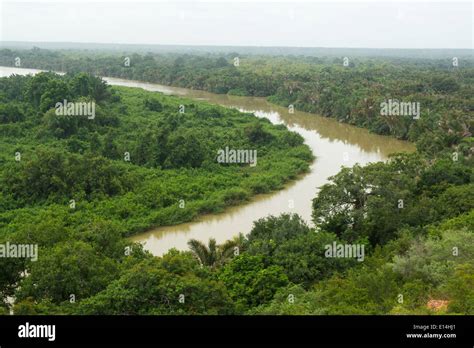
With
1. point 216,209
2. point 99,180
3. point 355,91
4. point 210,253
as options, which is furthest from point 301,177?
point 355,91

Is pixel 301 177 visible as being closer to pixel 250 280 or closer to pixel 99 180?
pixel 99 180

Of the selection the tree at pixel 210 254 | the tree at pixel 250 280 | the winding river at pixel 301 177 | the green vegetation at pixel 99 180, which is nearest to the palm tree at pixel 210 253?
the tree at pixel 210 254

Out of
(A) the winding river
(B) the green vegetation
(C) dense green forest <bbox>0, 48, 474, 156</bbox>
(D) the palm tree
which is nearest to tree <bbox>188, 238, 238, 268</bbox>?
(D) the palm tree

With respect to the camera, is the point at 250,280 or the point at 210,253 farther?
the point at 210,253

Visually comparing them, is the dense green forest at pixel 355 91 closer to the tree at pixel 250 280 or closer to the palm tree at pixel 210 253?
the palm tree at pixel 210 253

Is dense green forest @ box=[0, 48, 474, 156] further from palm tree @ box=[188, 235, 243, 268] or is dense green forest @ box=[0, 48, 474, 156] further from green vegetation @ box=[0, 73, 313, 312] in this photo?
palm tree @ box=[188, 235, 243, 268]

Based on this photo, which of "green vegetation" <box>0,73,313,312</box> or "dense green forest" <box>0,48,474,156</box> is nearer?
"green vegetation" <box>0,73,313,312</box>

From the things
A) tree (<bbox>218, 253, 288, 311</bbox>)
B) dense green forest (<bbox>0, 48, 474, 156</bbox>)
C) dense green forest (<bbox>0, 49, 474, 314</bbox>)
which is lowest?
tree (<bbox>218, 253, 288, 311</bbox>)
